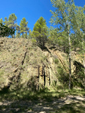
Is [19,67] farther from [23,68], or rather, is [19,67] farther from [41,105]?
[41,105]

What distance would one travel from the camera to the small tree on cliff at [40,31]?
22141 mm

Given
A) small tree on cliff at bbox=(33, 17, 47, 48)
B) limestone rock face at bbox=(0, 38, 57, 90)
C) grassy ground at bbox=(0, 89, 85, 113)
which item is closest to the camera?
grassy ground at bbox=(0, 89, 85, 113)

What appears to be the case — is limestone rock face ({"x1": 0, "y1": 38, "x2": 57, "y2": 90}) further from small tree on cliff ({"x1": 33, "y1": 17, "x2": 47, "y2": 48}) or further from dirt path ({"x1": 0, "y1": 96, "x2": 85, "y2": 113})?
dirt path ({"x1": 0, "y1": 96, "x2": 85, "y2": 113})

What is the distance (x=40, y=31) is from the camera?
22.9 m

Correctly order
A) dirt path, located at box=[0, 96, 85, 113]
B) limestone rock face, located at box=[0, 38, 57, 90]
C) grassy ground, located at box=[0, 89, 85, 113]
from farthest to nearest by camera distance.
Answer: limestone rock face, located at box=[0, 38, 57, 90]
grassy ground, located at box=[0, 89, 85, 113]
dirt path, located at box=[0, 96, 85, 113]

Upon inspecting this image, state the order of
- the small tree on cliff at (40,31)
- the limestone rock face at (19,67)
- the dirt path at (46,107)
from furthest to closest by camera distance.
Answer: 1. the small tree on cliff at (40,31)
2. the limestone rock face at (19,67)
3. the dirt path at (46,107)

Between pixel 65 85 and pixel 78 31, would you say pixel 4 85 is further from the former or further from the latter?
pixel 78 31

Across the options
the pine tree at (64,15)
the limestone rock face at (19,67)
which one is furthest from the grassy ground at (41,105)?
the pine tree at (64,15)

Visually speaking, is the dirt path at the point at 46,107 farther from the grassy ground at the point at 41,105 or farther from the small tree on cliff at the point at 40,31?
the small tree on cliff at the point at 40,31

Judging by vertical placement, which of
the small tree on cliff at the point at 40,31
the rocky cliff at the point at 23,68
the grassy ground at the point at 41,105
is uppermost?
the small tree on cliff at the point at 40,31

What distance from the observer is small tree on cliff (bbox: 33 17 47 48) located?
2214 centimetres

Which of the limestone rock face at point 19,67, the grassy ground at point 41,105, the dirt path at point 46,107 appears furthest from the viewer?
the limestone rock face at point 19,67

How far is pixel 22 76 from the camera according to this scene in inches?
511

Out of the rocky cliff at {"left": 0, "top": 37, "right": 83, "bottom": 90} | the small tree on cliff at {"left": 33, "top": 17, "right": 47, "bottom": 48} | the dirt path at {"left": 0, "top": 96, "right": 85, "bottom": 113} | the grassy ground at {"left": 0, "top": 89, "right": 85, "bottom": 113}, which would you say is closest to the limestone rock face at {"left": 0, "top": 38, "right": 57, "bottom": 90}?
the rocky cliff at {"left": 0, "top": 37, "right": 83, "bottom": 90}
